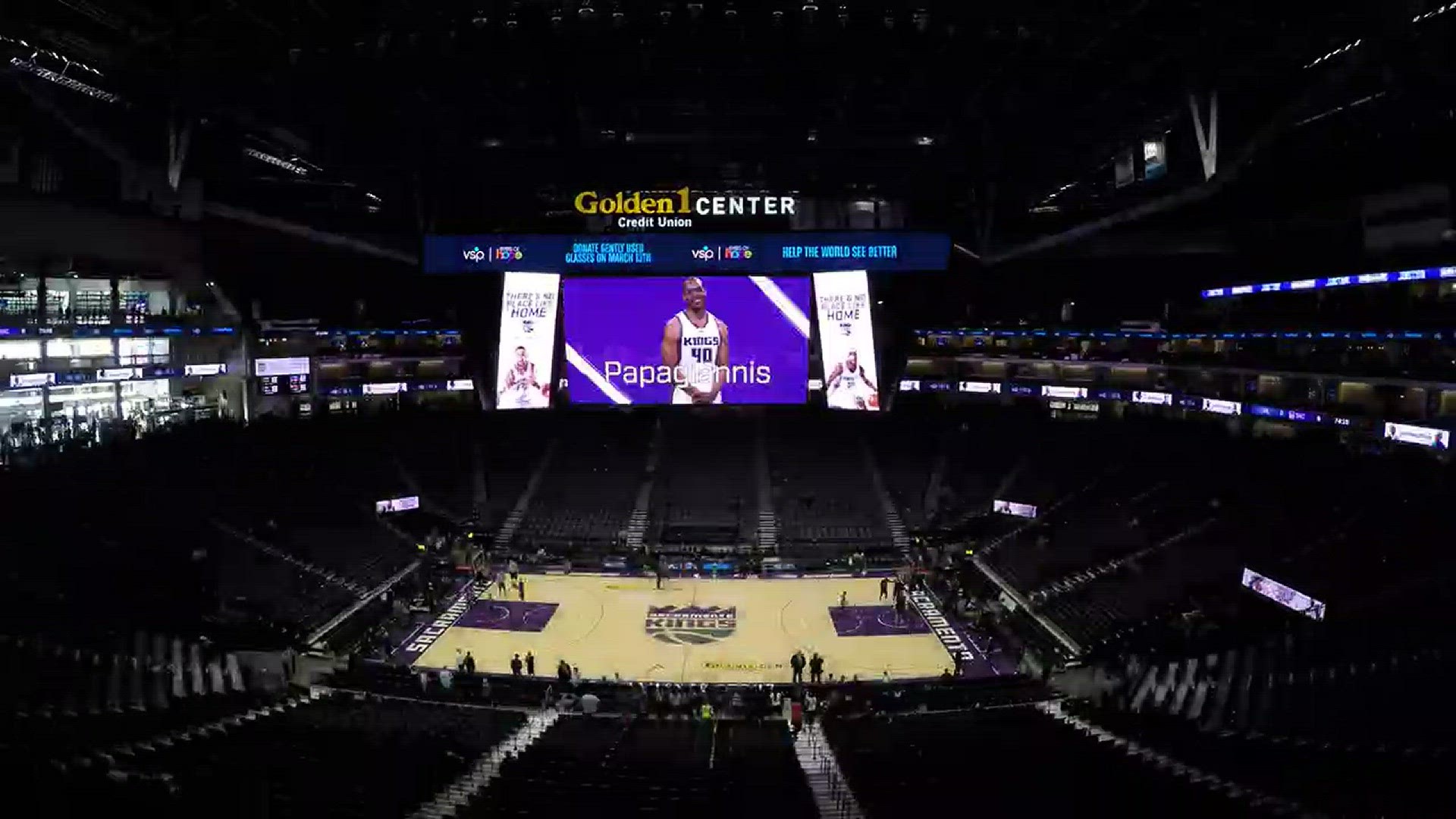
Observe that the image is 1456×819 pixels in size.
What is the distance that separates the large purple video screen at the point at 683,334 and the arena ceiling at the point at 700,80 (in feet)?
16.1

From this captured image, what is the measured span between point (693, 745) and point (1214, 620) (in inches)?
575

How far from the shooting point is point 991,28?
706 inches

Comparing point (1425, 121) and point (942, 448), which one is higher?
point (1425, 121)

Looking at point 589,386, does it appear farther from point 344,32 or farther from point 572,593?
point 344,32

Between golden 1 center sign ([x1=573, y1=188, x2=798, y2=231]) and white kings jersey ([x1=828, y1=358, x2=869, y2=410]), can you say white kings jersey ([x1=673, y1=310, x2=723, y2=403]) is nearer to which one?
golden 1 center sign ([x1=573, y1=188, x2=798, y2=231])

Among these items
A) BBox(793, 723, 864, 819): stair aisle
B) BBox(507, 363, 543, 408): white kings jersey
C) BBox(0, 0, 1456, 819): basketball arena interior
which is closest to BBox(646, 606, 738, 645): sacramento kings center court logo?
BBox(0, 0, 1456, 819): basketball arena interior

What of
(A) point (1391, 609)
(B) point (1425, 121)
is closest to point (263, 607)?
(A) point (1391, 609)

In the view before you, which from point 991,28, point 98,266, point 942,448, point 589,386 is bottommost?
point 942,448

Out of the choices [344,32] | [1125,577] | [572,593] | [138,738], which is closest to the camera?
[138,738]

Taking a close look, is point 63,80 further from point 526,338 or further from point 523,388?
point 523,388

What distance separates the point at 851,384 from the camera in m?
35.8

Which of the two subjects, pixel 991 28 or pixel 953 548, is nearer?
pixel 991 28

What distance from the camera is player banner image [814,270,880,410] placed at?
35.5 metres

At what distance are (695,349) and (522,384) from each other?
7.58 meters
